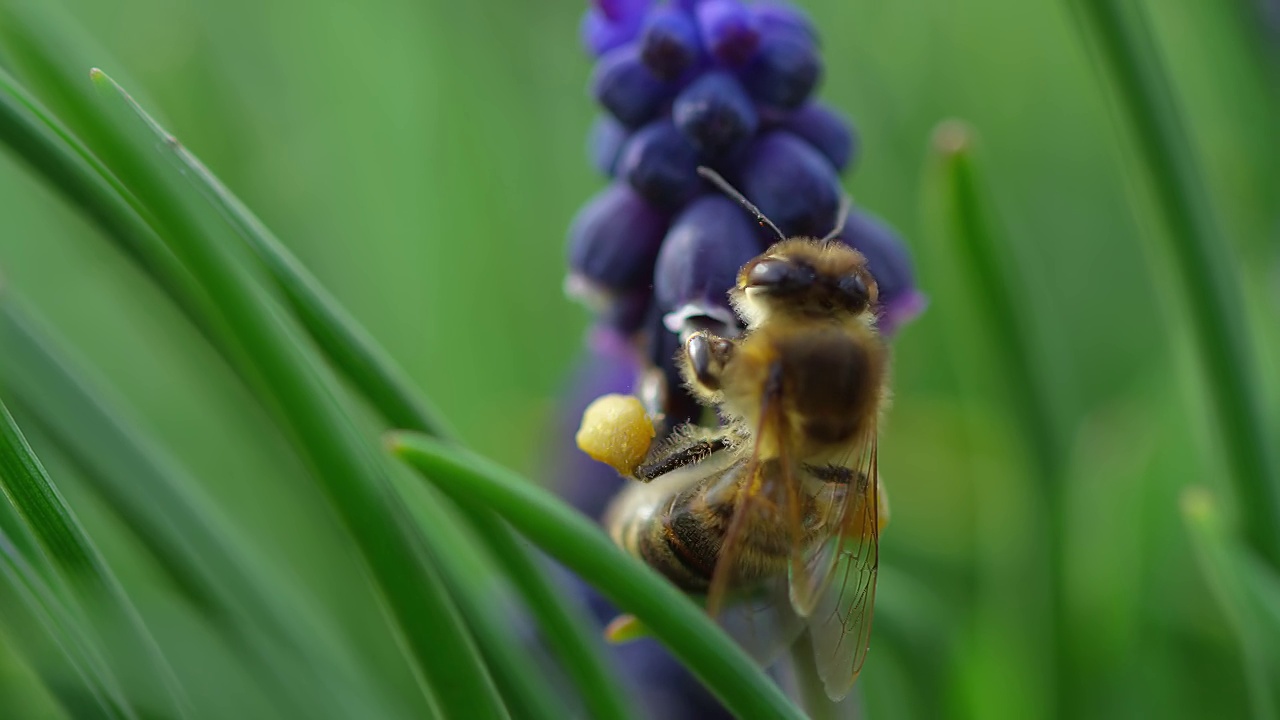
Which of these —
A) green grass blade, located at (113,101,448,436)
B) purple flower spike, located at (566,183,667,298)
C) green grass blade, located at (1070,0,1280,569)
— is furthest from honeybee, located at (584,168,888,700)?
green grass blade, located at (1070,0,1280,569)

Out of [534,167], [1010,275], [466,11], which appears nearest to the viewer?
[1010,275]

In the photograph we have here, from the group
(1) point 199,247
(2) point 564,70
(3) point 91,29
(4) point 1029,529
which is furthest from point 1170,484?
(3) point 91,29

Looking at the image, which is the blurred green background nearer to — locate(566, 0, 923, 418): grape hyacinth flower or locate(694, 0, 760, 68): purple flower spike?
locate(566, 0, 923, 418): grape hyacinth flower

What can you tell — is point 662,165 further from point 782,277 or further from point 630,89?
point 782,277

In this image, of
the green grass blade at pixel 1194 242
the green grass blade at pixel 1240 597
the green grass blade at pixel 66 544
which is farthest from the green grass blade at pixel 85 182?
the green grass blade at pixel 1240 597

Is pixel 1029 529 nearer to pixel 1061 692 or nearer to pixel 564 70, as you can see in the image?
pixel 1061 692

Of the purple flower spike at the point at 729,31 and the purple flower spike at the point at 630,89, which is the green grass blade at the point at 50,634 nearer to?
the purple flower spike at the point at 630,89

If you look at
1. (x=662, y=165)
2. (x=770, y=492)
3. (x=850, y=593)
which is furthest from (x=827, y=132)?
(x=850, y=593)
